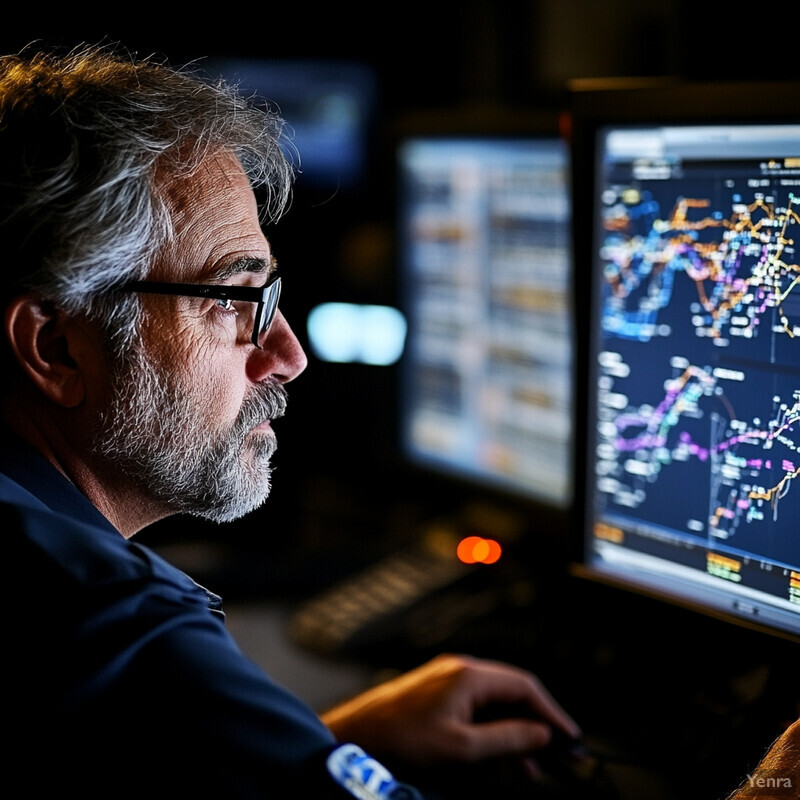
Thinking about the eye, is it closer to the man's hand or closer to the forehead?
the forehead

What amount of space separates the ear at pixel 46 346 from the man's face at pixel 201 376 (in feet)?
0.13

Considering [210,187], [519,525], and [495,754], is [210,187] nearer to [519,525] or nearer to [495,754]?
[495,754]

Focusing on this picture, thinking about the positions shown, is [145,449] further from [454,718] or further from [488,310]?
[488,310]

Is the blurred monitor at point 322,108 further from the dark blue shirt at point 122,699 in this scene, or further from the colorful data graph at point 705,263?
the dark blue shirt at point 122,699

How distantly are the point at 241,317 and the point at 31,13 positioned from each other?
6.73 ft

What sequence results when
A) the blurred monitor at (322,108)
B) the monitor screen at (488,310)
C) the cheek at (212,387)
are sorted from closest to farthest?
the cheek at (212,387), the monitor screen at (488,310), the blurred monitor at (322,108)

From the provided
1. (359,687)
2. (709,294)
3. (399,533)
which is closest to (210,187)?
(709,294)

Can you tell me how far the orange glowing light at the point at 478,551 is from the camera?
1503 millimetres

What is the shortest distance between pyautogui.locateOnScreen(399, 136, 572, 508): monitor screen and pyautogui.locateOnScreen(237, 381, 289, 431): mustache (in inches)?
19.6

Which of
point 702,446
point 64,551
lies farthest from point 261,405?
point 702,446

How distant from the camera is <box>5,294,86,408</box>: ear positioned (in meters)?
0.84

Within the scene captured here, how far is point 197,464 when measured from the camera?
912 millimetres
